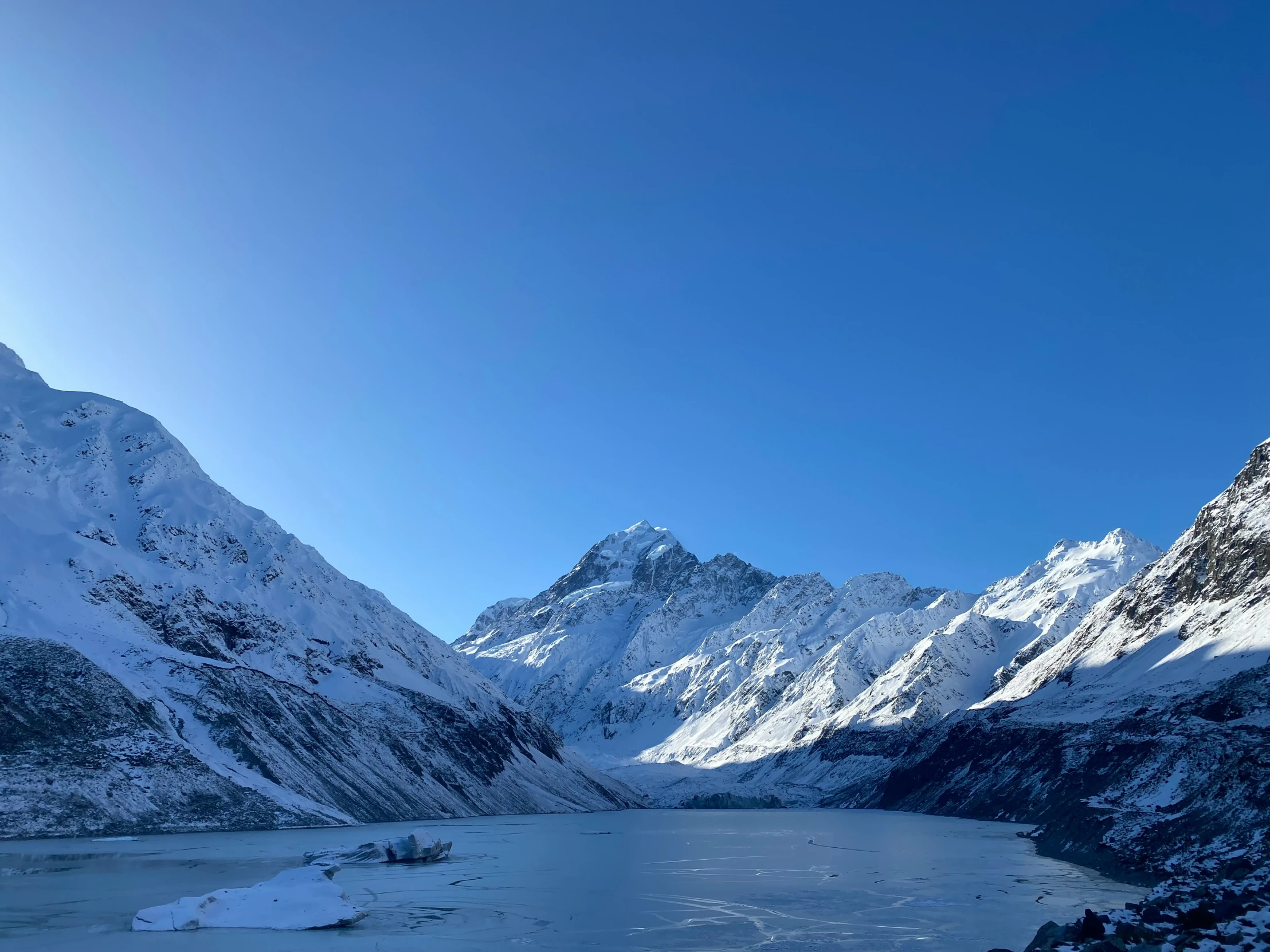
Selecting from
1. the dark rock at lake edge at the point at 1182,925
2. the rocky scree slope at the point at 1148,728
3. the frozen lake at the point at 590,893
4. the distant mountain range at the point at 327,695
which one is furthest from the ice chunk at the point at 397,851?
the dark rock at lake edge at the point at 1182,925

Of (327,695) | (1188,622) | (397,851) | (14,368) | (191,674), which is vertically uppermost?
(14,368)

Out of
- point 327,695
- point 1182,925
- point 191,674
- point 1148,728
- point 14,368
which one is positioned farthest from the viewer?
point 14,368

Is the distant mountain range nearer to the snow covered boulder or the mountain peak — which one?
the mountain peak

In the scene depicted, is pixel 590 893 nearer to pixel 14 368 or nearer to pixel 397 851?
pixel 397 851

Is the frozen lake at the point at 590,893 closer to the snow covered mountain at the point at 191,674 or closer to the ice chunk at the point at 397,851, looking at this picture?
the ice chunk at the point at 397,851

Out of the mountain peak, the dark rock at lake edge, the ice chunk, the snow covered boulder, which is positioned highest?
the mountain peak

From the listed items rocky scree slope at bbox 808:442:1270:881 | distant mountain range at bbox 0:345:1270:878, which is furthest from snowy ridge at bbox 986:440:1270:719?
distant mountain range at bbox 0:345:1270:878

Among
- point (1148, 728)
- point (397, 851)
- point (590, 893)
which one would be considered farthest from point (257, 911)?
point (1148, 728)

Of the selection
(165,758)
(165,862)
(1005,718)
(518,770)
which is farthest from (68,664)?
(1005,718)
